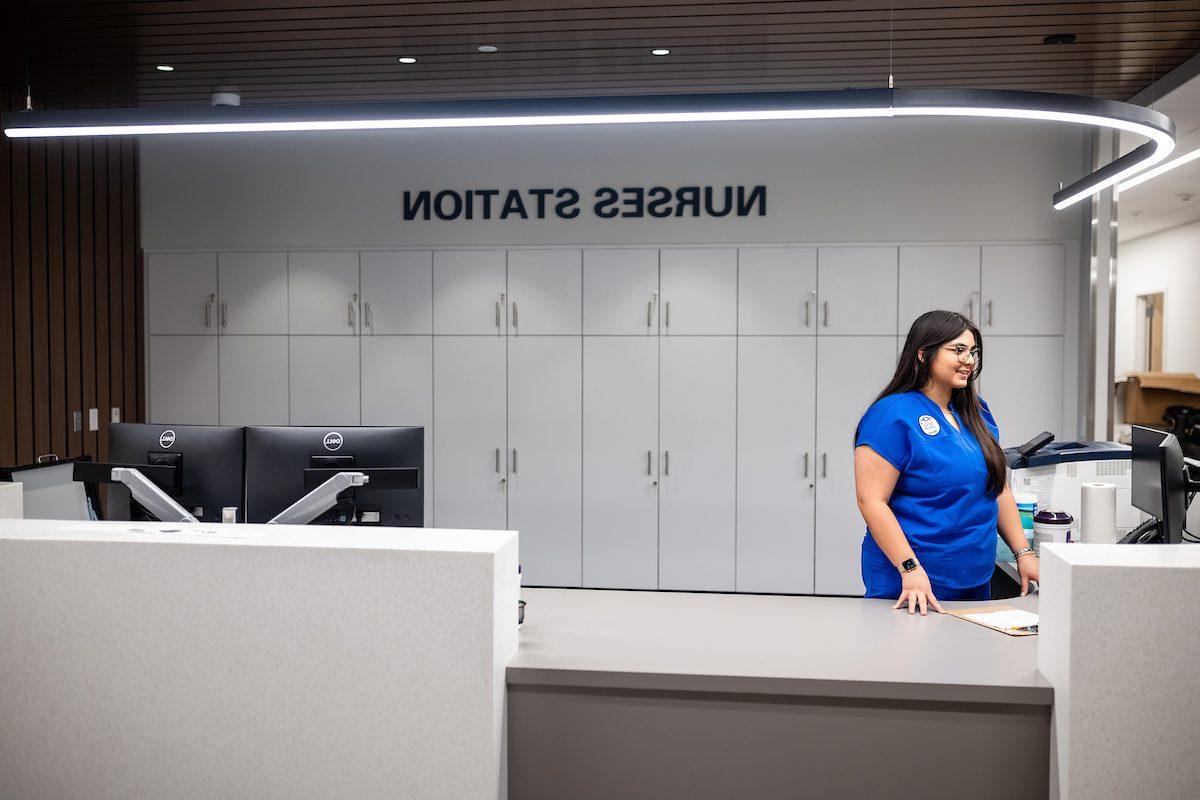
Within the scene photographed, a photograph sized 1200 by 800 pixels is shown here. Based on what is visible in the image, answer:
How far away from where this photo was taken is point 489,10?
3.71 metres

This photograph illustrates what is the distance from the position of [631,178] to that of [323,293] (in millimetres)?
2113

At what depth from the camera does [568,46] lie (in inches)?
163

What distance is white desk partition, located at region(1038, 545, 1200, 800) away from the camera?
1.56 meters

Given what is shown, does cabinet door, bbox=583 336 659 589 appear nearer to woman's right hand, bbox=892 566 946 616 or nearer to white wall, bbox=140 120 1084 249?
white wall, bbox=140 120 1084 249

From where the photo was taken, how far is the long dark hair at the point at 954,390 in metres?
2.63

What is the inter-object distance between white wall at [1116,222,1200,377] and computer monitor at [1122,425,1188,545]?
6.19 metres

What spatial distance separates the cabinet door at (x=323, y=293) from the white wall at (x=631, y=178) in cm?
12

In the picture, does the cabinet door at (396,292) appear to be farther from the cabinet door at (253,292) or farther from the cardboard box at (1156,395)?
the cardboard box at (1156,395)

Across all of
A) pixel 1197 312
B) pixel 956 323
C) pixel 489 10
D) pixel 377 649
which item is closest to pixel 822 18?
pixel 489 10

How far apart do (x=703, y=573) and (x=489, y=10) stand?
3.44 meters

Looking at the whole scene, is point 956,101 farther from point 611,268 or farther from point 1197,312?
point 1197,312

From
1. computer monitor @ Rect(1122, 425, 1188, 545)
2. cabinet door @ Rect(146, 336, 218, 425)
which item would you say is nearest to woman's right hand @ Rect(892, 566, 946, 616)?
computer monitor @ Rect(1122, 425, 1188, 545)

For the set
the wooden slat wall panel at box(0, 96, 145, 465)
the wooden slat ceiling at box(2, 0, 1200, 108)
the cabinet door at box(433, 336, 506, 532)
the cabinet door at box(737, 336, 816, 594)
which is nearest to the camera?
the wooden slat ceiling at box(2, 0, 1200, 108)

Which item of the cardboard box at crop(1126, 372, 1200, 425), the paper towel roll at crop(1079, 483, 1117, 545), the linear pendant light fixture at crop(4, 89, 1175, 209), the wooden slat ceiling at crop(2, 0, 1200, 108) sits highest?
the wooden slat ceiling at crop(2, 0, 1200, 108)
